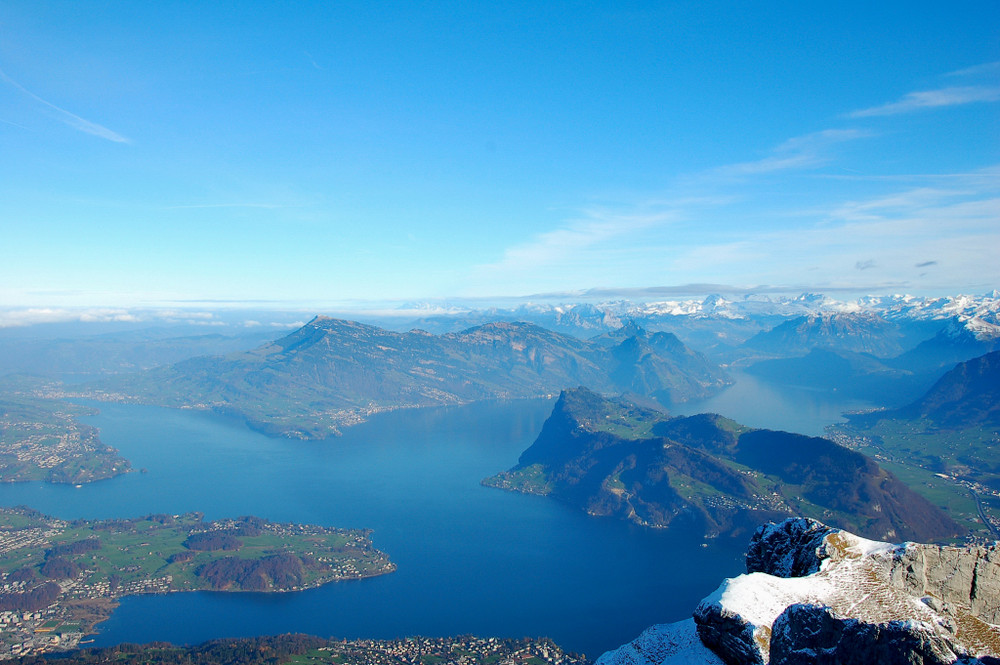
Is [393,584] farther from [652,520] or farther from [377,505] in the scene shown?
[652,520]

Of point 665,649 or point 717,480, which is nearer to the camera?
point 665,649

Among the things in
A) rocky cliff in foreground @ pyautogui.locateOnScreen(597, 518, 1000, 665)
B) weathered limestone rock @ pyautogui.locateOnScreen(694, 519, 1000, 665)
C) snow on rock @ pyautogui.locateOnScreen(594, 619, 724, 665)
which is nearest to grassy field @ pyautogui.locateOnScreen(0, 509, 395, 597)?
snow on rock @ pyautogui.locateOnScreen(594, 619, 724, 665)

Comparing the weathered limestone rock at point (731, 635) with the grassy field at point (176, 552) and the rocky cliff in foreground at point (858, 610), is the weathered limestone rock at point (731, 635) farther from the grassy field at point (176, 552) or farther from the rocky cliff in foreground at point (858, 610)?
the grassy field at point (176, 552)

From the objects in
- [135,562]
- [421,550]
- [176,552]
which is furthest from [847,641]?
[176,552]

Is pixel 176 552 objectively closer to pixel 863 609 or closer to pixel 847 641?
pixel 863 609

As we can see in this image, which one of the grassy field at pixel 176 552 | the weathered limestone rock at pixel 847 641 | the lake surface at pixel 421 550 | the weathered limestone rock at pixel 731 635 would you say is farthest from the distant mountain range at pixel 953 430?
the weathered limestone rock at pixel 847 641
